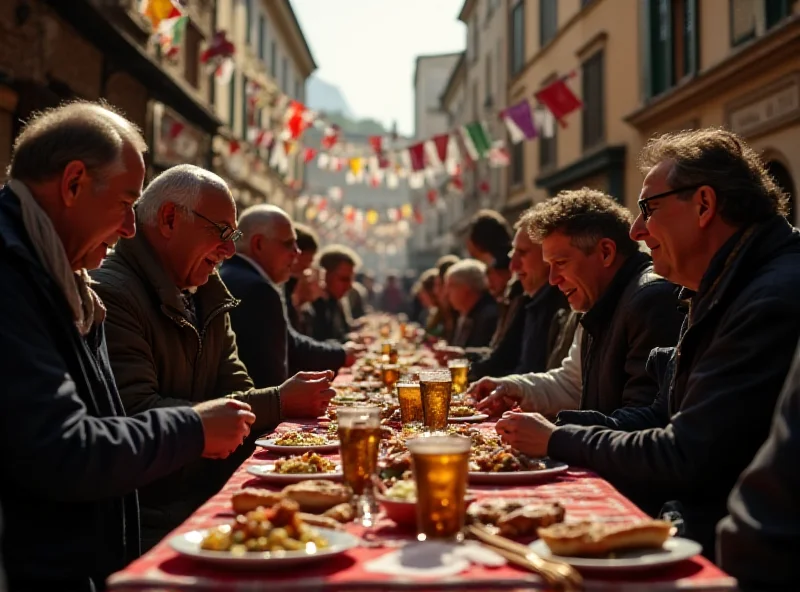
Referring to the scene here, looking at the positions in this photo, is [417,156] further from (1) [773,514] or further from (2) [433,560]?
(2) [433,560]

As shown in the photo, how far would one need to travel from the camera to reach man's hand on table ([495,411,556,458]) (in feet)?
9.74

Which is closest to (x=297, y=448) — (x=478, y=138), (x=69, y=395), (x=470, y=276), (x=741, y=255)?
(x=69, y=395)

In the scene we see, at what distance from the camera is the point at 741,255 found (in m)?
2.81

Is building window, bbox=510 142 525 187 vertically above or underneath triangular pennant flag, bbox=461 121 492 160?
above

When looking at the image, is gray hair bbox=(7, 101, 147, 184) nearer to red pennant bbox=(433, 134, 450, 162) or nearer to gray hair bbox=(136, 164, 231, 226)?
gray hair bbox=(136, 164, 231, 226)

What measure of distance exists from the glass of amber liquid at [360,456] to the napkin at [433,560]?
39 centimetres

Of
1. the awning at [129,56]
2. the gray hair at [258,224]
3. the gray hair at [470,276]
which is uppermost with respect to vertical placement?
the awning at [129,56]

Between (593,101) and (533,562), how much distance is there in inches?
684

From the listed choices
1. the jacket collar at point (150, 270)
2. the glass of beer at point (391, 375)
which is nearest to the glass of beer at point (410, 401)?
the jacket collar at point (150, 270)

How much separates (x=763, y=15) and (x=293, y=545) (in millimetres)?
10650

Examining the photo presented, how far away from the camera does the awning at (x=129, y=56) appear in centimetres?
1004

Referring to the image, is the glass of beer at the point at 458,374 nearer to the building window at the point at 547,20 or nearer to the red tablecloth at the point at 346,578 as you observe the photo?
the red tablecloth at the point at 346,578

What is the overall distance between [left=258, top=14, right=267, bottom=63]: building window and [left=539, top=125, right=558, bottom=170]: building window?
9816 mm

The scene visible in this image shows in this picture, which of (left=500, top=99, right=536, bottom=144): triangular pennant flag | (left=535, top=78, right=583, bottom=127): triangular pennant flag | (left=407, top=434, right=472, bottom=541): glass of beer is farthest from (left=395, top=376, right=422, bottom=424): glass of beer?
(left=500, top=99, right=536, bottom=144): triangular pennant flag
